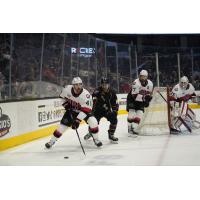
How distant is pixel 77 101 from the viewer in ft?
13.1

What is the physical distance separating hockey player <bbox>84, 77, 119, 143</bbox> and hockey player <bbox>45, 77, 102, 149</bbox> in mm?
94

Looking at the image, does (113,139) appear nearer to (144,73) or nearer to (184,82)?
(144,73)

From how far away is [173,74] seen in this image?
3826 millimetres

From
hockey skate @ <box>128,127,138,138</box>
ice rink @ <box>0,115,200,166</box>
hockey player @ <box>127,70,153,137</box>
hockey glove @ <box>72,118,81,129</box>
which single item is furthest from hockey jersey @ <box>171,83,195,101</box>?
hockey glove @ <box>72,118,81,129</box>

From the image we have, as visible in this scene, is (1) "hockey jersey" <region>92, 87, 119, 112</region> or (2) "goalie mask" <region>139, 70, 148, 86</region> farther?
(1) "hockey jersey" <region>92, 87, 119, 112</region>

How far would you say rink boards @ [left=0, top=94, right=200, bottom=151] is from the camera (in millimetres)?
3971

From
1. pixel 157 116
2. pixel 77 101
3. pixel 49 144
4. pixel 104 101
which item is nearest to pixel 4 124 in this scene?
pixel 49 144

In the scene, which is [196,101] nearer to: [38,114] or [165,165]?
[165,165]

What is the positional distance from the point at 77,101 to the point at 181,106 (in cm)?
122

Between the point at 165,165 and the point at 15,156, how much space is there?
1342 millimetres

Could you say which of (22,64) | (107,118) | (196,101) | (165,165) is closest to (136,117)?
(107,118)

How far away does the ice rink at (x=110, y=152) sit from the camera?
3.61m

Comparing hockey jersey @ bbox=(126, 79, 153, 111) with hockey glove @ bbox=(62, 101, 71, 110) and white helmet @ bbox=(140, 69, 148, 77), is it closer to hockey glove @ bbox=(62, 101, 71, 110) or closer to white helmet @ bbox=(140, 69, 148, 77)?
white helmet @ bbox=(140, 69, 148, 77)
